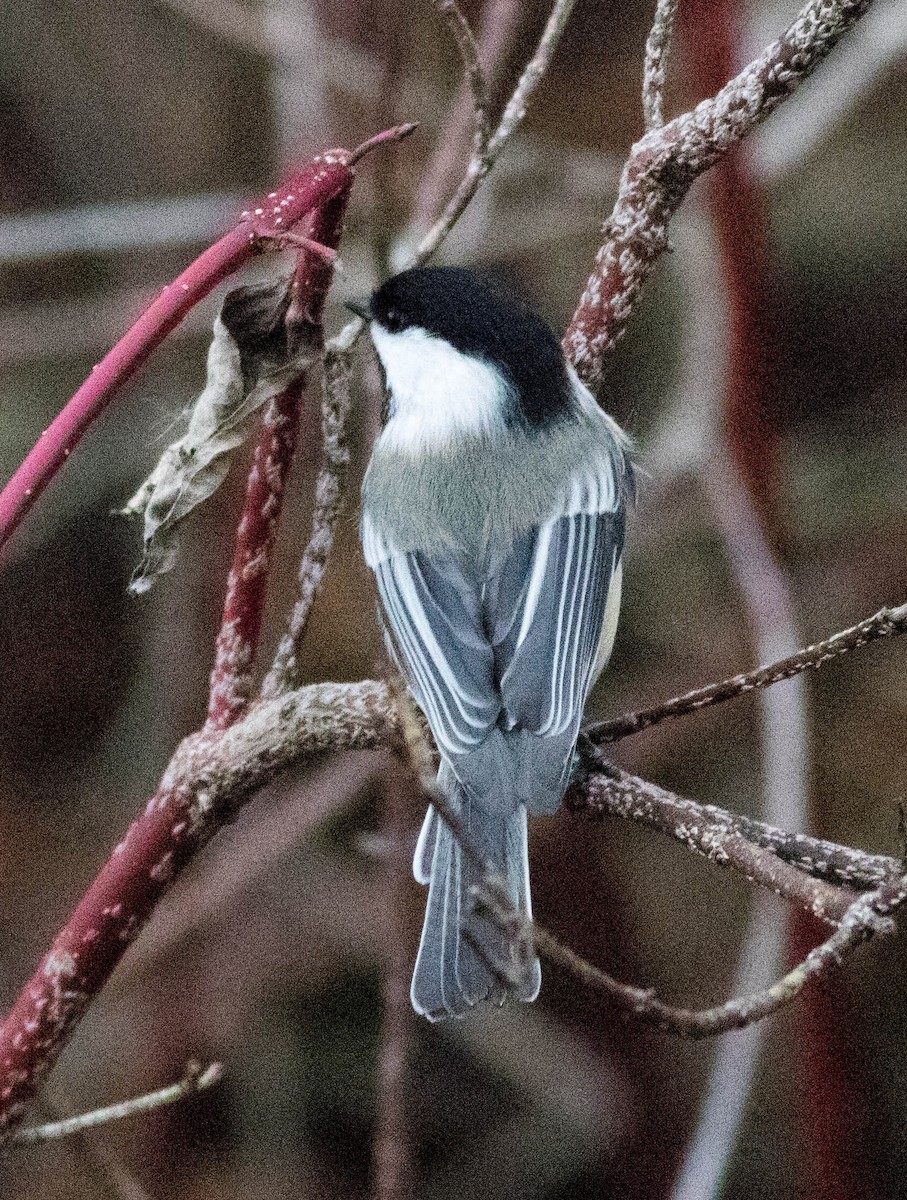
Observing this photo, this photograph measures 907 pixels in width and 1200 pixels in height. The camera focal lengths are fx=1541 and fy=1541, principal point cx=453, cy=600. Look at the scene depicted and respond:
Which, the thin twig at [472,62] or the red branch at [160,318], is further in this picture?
the thin twig at [472,62]

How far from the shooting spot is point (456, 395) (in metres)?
1.57

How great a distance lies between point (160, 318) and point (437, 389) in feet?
2.27

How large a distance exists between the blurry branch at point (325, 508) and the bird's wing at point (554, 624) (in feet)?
0.85

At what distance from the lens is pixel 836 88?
7.24ft

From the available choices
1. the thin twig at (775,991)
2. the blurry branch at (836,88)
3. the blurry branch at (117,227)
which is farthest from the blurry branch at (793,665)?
the blurry branch at (117,227)

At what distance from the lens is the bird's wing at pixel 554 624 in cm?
129

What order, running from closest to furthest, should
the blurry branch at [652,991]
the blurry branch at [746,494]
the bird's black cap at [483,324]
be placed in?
1. the blurry branch at [652,991]
2. the bird's black cap at [483,324]
3. the blurry branch at [746,494]

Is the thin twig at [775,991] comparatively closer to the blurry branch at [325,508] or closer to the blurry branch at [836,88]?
the blurry branch at [325,508]

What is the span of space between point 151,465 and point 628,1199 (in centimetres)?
136

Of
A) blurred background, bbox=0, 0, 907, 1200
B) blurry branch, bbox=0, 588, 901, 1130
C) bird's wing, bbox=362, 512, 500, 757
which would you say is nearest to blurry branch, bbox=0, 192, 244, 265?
blurred background, bbox=0, 0, 907, 1200

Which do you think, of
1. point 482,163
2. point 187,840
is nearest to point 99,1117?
point 187,840

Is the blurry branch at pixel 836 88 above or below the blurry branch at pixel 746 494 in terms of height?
above

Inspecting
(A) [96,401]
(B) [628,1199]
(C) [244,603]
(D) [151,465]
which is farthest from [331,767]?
(A) [96,401]

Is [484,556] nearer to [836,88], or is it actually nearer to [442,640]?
[442,640]
